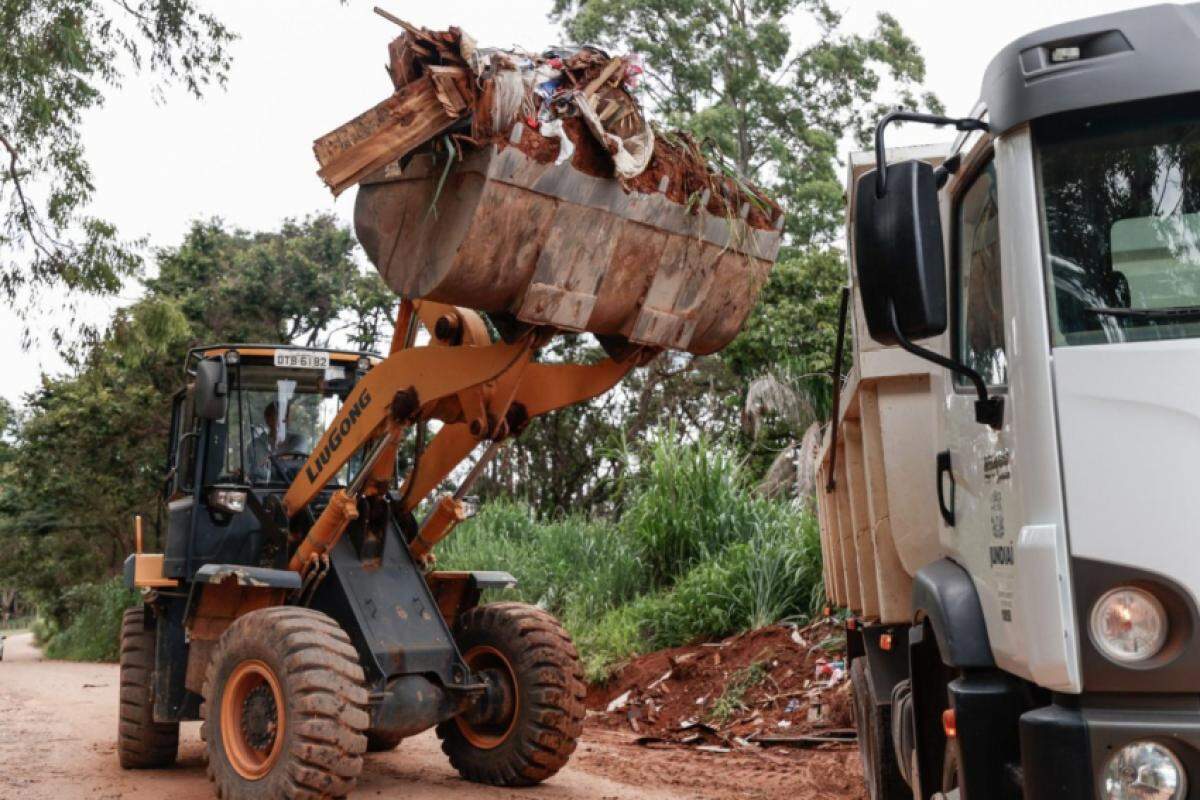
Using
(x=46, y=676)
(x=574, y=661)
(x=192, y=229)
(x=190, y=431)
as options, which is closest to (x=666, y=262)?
(x=574, y=661)

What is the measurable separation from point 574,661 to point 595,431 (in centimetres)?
1748

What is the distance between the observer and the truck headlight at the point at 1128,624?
11.1 ft

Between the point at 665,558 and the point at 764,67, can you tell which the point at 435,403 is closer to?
the point at 665,558

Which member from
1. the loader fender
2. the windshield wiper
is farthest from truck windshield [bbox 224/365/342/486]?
the windshield wiper

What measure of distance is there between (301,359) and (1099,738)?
705 centimetres

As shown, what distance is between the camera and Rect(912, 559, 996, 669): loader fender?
4.04m

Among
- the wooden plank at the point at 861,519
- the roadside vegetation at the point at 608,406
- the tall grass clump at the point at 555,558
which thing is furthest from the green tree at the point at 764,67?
the wooden plank at the point at 861,519

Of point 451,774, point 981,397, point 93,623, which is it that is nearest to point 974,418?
point 981,397

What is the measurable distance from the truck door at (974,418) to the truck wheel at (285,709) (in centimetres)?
362

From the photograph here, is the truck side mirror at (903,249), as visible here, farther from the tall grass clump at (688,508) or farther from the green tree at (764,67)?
the green tree at (764,67)

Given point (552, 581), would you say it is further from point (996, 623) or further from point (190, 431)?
point (996, 623)

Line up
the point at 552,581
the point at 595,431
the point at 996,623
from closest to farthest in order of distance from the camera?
the point at 996,623 < the point at 552,581 < the point at 595,431

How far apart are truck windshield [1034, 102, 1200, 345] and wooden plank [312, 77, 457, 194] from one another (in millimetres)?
2859

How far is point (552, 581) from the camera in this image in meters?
16.8
